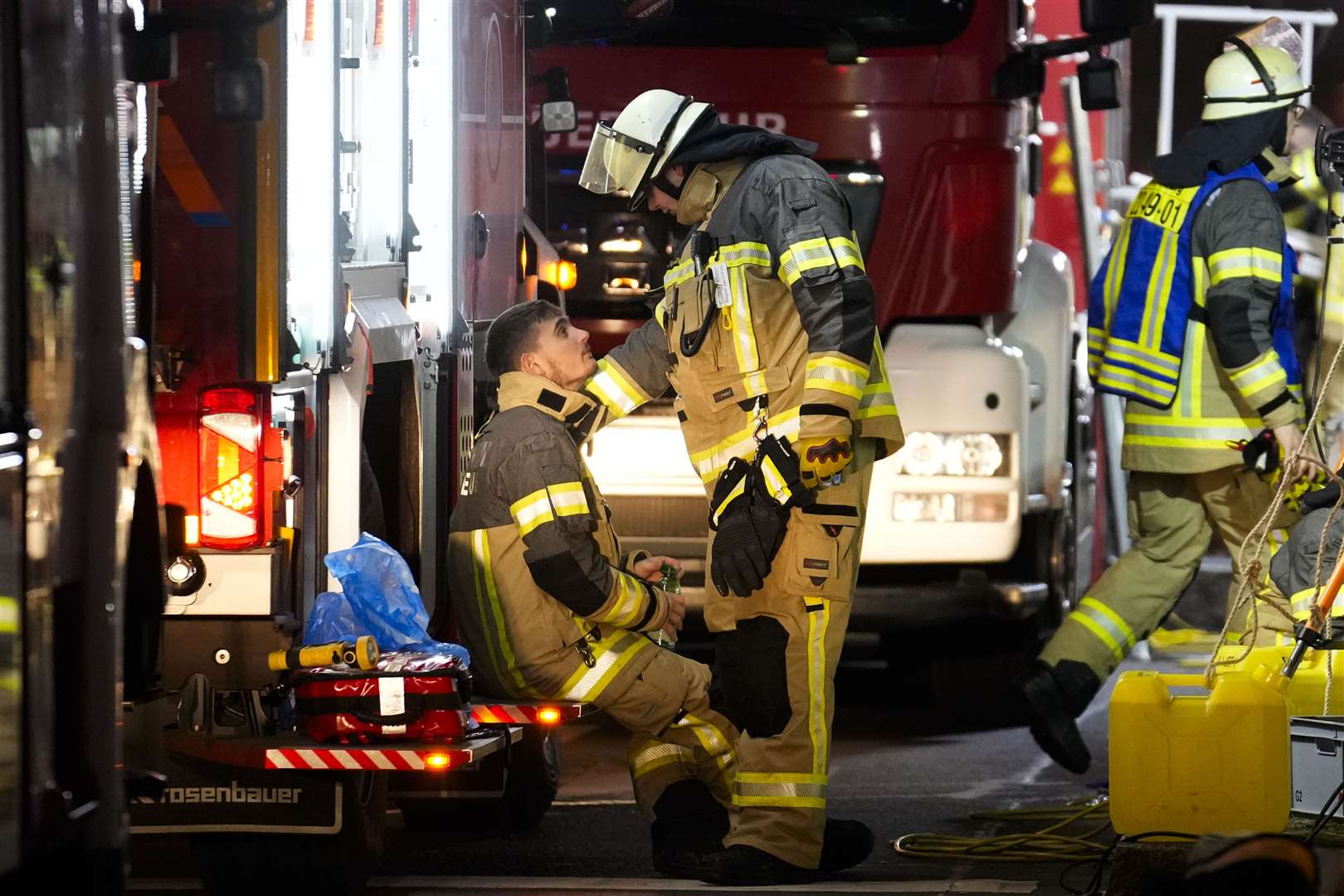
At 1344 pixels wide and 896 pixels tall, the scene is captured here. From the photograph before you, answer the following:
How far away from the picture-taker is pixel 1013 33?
7344mm

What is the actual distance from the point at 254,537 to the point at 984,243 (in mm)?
3458

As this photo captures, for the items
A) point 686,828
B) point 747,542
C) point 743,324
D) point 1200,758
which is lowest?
point 686,828

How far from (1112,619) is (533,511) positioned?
2.09m

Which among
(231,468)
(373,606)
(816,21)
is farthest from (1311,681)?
→ (816,21)

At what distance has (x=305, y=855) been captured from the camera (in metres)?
4.48

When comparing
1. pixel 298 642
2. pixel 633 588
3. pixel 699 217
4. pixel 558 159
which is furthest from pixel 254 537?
pixel 558 159

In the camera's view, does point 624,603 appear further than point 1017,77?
No

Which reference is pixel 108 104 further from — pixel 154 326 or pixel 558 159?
pixel 558 159

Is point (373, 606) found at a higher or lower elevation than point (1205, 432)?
lower

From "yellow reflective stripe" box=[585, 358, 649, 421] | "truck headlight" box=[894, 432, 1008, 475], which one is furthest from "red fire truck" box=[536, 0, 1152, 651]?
"yellow reflective stripe" box=[585, 358, 649, 421]

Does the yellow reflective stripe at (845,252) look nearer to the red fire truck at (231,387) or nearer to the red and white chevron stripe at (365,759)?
the red fire truck at (231,387)

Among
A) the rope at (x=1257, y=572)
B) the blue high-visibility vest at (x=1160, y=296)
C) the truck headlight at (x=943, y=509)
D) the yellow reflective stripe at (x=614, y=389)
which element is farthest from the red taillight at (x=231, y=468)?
the truck headlight at (x=943, y=509)

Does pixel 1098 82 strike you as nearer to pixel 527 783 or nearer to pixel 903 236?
pixel 903 236

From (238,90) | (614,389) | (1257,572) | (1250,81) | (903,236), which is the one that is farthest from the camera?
(903,236)
